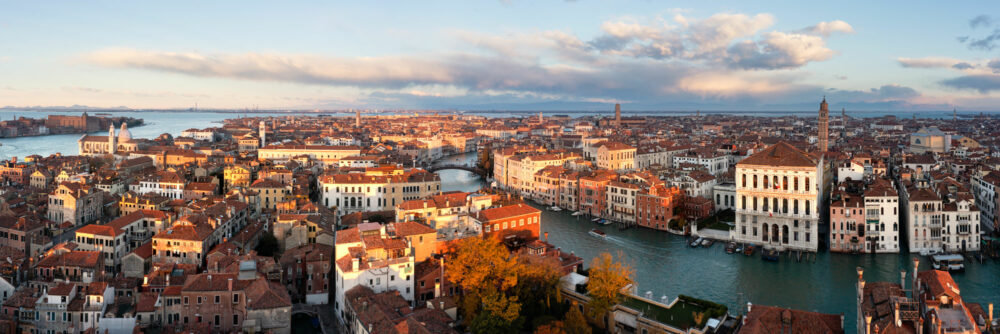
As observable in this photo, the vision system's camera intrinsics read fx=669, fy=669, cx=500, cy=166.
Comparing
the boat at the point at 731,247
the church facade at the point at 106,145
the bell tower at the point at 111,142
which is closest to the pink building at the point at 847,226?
the boat at the point at 731,247

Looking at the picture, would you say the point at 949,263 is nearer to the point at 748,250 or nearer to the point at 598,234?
the point at 748,250

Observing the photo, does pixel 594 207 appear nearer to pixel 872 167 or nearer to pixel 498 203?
pixel 498 203

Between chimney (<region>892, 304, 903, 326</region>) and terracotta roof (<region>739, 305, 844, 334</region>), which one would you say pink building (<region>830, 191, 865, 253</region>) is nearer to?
terracotta roof (<region>739, 305, 844, 334</region>)

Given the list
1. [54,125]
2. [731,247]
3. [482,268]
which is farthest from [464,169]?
[54,125]

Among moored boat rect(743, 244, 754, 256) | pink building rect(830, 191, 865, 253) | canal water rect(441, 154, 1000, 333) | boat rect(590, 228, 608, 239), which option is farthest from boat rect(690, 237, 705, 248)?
pink building rect(830, 191, 865, 253)

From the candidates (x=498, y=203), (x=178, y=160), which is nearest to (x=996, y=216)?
(x=498, y=203)

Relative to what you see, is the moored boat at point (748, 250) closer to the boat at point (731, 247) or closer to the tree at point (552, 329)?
the boat at point (731, 247)
